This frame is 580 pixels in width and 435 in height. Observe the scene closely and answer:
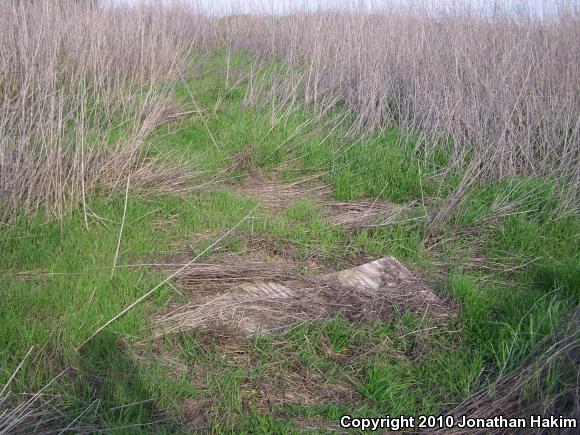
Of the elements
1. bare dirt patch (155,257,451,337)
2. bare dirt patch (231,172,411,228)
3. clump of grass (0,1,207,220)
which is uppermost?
clump of grass (0,1,207,220)

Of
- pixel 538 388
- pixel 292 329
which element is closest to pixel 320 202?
pixel 292 329

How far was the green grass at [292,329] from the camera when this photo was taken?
1815 millimetres

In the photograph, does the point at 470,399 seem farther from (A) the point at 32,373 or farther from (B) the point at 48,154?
(B) the point at 48,154

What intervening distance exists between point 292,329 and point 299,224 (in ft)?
3.04

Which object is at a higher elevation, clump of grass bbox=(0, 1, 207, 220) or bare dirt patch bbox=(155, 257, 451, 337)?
→ clump of grass bbox=(0, 1, 207, 220)

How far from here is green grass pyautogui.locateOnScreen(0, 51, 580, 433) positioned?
182 centimetres

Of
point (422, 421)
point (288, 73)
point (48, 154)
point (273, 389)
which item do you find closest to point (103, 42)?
point (288, 73)

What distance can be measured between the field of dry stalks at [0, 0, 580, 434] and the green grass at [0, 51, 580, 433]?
0.04 feet

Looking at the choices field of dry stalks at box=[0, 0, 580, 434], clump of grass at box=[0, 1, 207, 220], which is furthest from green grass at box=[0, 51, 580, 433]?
clump of grass at box=[0, 1, 207, 220]

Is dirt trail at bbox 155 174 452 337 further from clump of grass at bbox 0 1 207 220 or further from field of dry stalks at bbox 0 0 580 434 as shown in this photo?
clump of grass at bbox 0 1 207 220

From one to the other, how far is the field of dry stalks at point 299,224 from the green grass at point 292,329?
12mm

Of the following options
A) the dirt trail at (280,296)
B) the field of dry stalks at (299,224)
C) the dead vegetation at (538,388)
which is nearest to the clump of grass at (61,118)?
the field of dry stalks at (299,224)

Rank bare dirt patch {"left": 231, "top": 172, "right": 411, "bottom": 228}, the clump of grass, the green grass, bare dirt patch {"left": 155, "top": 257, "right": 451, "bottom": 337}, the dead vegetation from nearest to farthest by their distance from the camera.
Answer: the dead vegetation
the green grass
bare dirt patch {"left": 155, "top": 257, "right": 451, "bottom": 337}
the clump of grass
bare dirt patch {"left": 231, "top": 172, "right": 411, "bottom": 228}

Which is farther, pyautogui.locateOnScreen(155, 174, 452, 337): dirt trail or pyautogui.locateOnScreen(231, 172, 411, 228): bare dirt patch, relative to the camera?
pyautogui.locateOnScreen(231, 172, 411, 228): bare dirt patch
